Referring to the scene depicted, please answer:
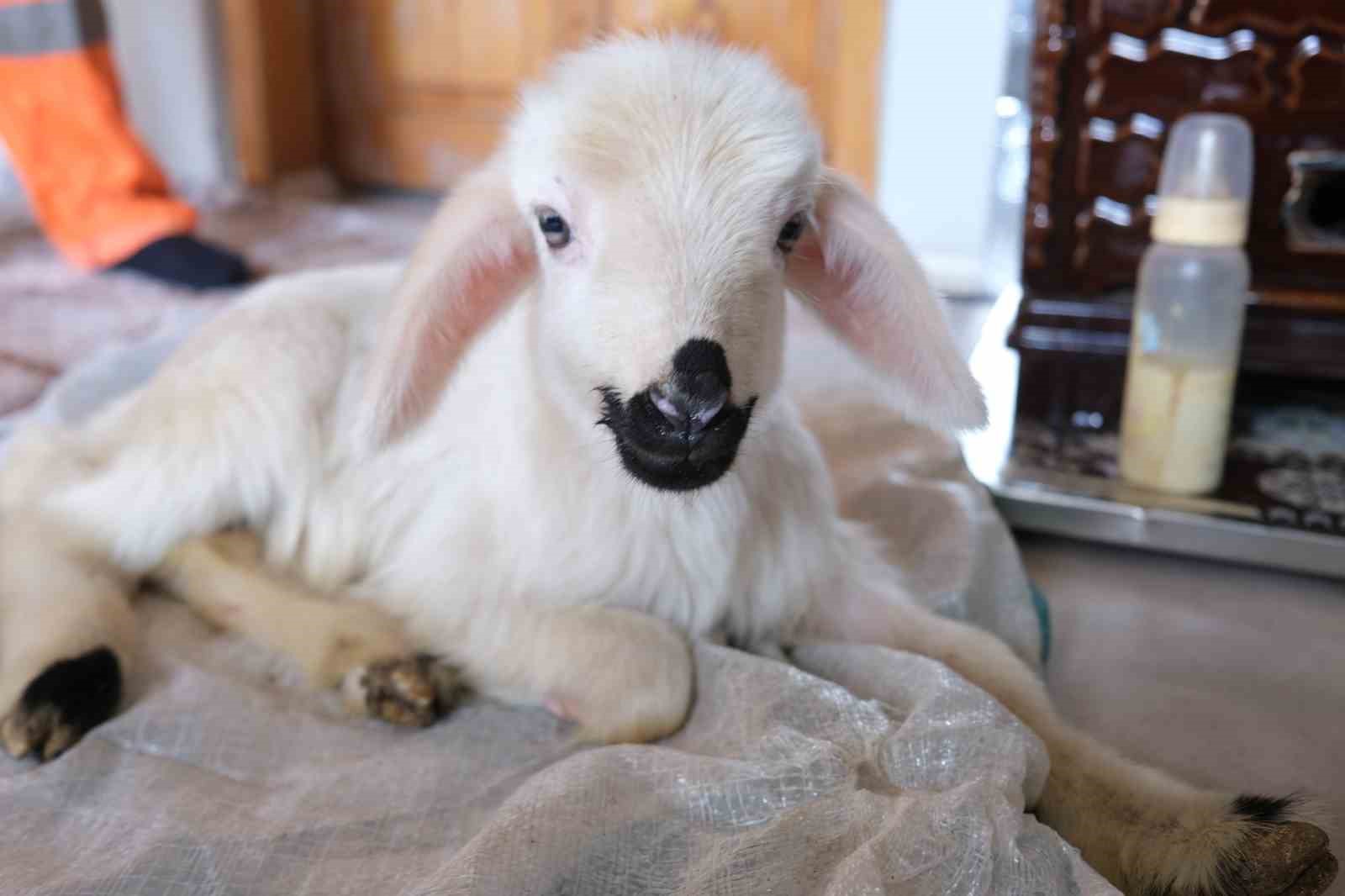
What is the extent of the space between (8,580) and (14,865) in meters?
0.50

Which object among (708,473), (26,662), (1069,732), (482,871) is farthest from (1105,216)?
(26,662)

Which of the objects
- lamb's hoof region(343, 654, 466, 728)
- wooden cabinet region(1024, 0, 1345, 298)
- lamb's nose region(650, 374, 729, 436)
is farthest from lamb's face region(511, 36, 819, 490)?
wooden cabinet region(1024, 0, 1345, 298)

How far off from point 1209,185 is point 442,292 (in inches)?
43.2

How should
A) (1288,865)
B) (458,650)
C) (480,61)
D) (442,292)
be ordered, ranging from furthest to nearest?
(480,61) < (458,650) < (442,292) < (1288,865)

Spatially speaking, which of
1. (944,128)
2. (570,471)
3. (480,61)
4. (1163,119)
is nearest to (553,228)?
(570,471)

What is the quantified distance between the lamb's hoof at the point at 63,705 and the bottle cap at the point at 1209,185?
1.48m

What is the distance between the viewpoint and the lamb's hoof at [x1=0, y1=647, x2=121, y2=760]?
3.95 ft

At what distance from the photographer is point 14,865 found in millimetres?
1024

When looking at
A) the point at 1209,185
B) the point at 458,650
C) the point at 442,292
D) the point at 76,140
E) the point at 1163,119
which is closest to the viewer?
the point at 442,292

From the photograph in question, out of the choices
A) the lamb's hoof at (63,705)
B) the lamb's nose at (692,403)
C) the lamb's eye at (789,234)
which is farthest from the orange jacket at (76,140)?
the lamb's nose at (692,403)

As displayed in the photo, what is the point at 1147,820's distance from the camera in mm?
1057

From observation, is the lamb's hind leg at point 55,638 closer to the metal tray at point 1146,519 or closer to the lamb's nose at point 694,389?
the lamb's nose at point 694,389

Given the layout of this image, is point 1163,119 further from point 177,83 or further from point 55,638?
point 177,83

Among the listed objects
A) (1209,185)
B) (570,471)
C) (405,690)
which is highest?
(1209,185)
